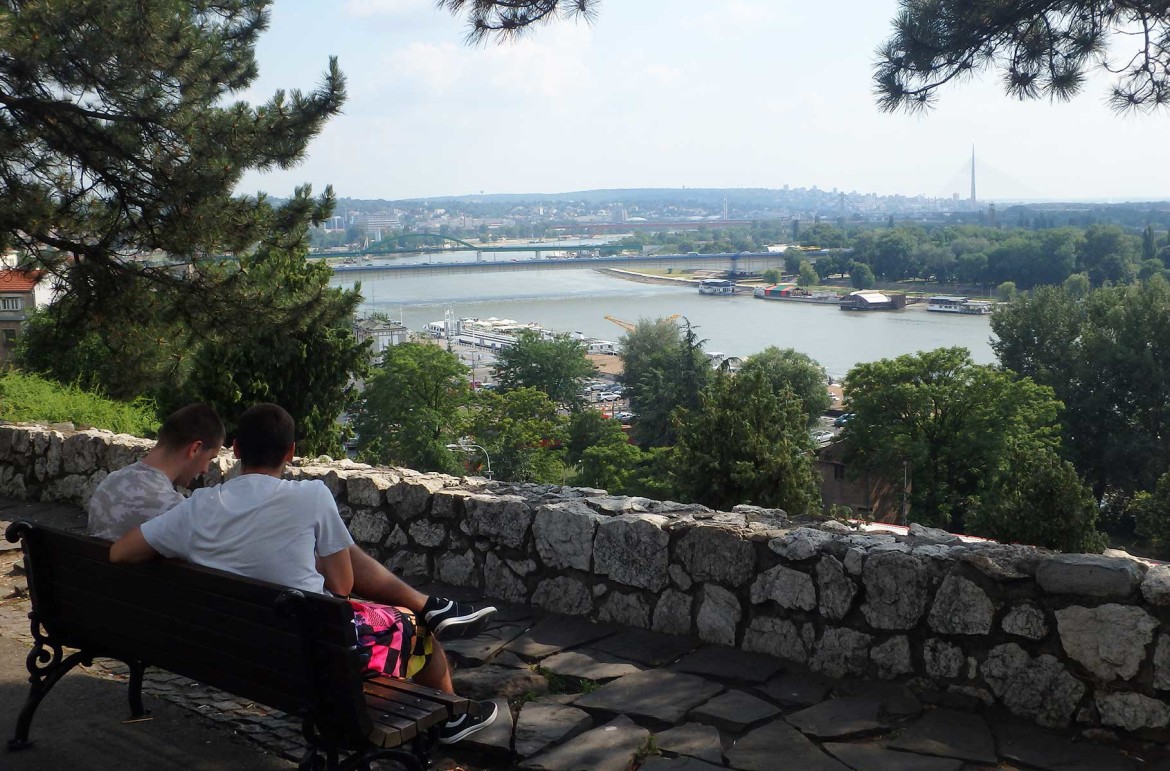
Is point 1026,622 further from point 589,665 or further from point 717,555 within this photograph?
point 589,665

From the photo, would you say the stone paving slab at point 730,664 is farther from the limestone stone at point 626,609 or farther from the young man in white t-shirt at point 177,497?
the young man in white t-shirt at point 177,497

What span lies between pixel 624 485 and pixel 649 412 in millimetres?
Result: 10884

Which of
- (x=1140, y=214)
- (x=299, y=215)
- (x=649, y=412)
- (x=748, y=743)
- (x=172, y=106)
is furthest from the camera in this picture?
(x=1140, y=214)

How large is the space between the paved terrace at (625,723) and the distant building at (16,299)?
4262 mm

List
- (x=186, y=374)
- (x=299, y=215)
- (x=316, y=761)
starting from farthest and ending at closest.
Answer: (x=186, y=374), (x=299, y=215), (x=316, y=761)

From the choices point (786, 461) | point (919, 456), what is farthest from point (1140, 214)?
point (786, 461)

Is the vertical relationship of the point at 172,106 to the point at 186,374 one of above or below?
above

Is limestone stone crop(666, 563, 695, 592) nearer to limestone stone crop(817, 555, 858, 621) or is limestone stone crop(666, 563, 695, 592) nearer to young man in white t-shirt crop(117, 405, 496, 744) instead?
limestone stone crop(817, 555, 858, 621)

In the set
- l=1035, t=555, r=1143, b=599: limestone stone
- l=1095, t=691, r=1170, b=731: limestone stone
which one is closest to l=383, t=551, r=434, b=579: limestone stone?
l=1035, t=555, r=1143, b=599: limestone stone

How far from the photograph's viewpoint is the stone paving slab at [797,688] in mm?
3254

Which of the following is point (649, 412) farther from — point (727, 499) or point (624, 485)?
point (727, 499)

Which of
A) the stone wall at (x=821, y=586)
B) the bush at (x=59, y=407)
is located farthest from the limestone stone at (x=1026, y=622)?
the bush at (x=59, y=407)

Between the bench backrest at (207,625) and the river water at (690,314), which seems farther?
the river water at (690,314)

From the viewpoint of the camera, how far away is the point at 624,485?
1410 inches
